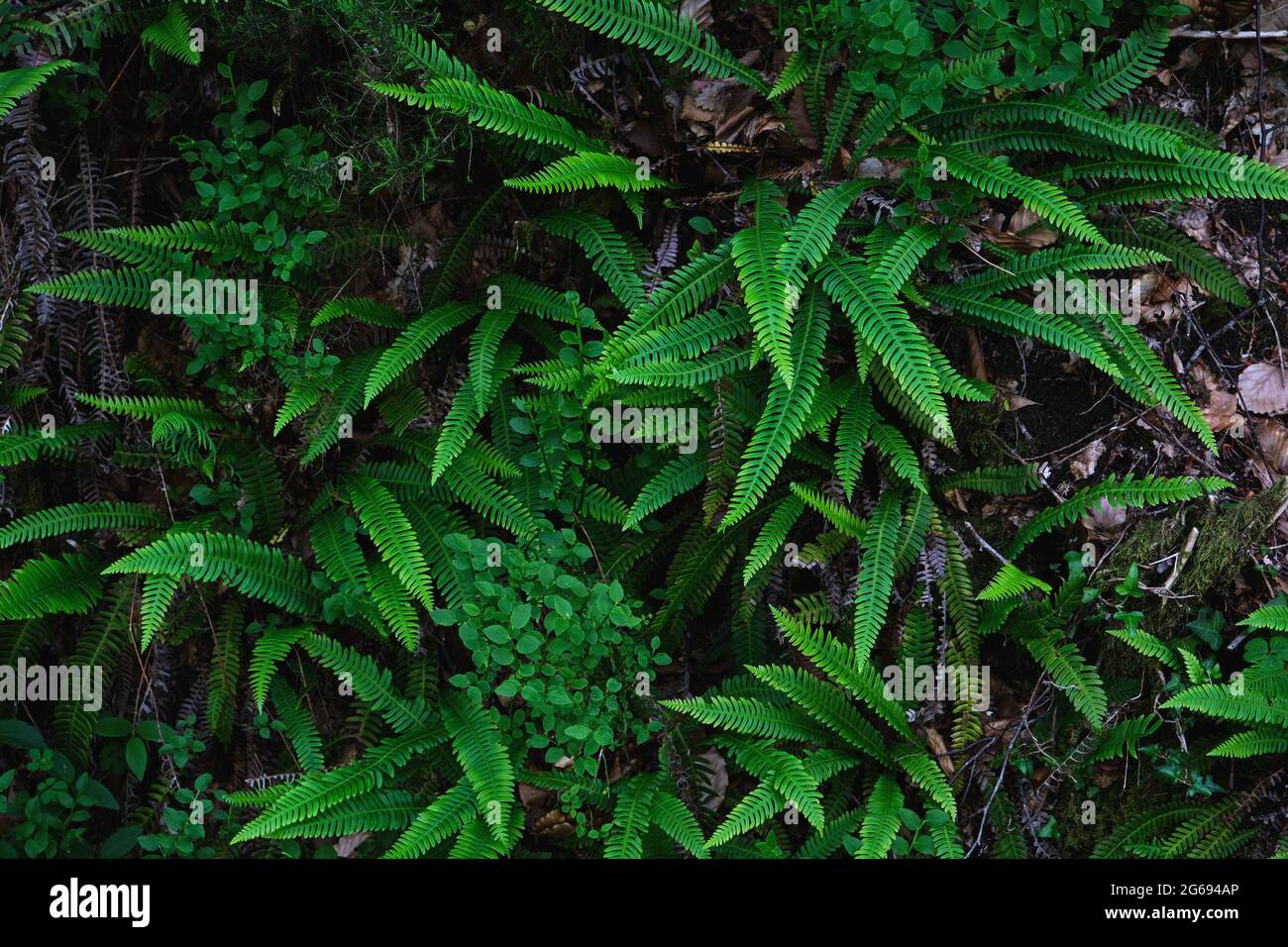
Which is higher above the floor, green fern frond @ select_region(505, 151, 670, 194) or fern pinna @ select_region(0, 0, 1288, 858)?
green fern frond @ select_region(505, 151, 670, 194)

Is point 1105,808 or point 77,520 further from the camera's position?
point 77,520

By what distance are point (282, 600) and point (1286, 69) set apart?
5.09 meters

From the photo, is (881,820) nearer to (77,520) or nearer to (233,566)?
(233,566)

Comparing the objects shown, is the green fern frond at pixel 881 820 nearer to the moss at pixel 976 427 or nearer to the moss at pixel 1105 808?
the moss at pixel 1105 808

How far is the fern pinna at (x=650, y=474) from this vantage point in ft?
12.2

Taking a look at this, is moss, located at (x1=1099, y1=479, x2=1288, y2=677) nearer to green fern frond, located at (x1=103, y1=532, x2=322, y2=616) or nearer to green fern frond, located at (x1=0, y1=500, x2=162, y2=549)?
green fern frond, located at (x1=103, y1=532, x2=322, y2=616)

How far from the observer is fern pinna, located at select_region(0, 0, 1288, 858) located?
371 cm

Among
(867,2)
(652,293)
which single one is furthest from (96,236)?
(867,2)

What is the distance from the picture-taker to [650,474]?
13.7 ft

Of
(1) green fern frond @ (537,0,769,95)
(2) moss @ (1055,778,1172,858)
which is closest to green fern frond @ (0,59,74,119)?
(1) green fern frond @ (537,0,769,95)

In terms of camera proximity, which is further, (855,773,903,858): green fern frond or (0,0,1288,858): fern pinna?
(0,0,1288,858): fern pinna

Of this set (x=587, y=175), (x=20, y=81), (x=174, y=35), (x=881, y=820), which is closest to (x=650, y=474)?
(x=587, y=175)

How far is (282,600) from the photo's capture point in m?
3.99

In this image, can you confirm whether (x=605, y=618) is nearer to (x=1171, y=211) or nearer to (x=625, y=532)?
(x=625, y=532)
